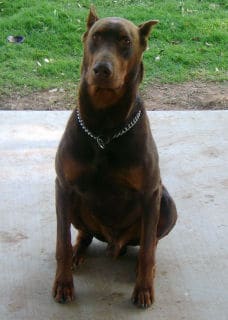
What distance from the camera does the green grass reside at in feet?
22.9

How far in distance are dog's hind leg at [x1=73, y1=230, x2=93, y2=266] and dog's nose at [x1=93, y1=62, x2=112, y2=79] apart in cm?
108

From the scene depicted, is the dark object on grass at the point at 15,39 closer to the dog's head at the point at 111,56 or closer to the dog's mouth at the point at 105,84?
the dog's head at the point at 111,56

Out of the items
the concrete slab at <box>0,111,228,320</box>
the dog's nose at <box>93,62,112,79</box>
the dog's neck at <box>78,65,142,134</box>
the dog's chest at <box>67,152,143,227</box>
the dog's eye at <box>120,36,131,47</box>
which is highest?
the dog's eye at <box>120,36,131,47</box>

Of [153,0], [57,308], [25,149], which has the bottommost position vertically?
[153,0]

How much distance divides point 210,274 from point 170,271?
21 centimetres

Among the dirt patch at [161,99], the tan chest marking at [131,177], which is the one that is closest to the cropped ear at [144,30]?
the tan chest marking at [131,177]

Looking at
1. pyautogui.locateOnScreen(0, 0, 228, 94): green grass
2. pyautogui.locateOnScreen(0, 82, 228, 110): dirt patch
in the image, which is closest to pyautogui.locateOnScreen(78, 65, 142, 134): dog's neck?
pyautogui.locateOnScreen(0, 82, 228, 110): dirt patch

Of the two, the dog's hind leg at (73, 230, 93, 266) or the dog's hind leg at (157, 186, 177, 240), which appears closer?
the dog's hind leg at (157, 186, 177, 240)

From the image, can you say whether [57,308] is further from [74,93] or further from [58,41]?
[58,41]

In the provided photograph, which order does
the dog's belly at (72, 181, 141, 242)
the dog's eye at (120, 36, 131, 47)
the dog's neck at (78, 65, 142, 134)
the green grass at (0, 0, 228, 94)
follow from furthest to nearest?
the green grass at (0, 0, 228, 94) → the dog's belly at (72, 181, 141, 242) → the dog's neck at (78, 65, 142, 134) → the dog's eye at (120, 36, 131, 47)

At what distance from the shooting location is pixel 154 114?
19.2ft

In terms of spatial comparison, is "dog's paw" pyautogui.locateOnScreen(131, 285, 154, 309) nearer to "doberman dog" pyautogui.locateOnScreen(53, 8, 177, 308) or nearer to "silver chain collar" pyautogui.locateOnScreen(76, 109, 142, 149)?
"doberman dog" pyautogui.locateOnScreen(53, 8, 177, 308)

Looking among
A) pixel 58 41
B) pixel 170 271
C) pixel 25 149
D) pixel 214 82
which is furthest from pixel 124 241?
pixel 58 41

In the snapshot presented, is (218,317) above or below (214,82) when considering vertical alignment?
above
